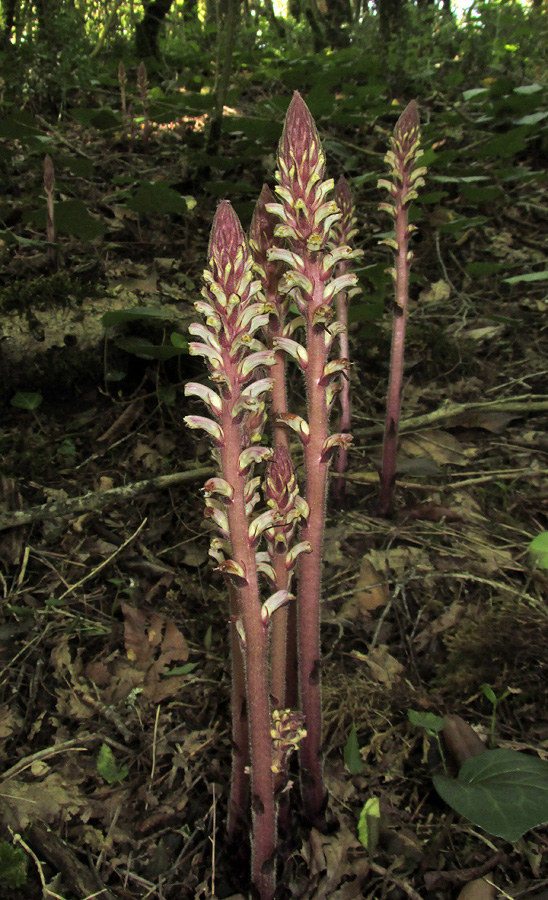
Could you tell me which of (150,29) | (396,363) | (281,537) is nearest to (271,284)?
(281,537)

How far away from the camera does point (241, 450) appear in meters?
1.16

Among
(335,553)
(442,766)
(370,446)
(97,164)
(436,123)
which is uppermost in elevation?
(436,123)

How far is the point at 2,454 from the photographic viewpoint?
2.62 meters

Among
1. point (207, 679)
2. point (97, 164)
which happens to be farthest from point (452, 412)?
point (97, 164)

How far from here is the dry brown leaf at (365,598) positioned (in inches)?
84.0

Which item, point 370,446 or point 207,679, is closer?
point 207,679

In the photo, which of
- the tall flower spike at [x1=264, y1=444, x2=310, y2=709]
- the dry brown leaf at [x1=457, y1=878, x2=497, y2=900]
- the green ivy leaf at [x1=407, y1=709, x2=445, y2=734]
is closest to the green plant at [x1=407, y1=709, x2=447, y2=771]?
the green ivy leaf at [x1=407, y1=709, x2=445, y2=734]

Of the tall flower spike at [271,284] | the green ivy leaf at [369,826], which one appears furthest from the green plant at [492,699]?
the tall flower spike at [271,284]

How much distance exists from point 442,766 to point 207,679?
72cm

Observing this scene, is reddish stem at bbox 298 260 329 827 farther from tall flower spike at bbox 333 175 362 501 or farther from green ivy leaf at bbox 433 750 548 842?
tall flower spike at bbox 333 175 362 501

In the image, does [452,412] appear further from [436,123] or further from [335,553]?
[436,123]

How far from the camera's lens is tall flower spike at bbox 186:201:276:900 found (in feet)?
3.46

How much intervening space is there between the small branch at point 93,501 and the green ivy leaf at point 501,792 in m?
1.46

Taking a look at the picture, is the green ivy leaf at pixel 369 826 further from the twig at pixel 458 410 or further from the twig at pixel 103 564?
the twig at pixel 458 410
